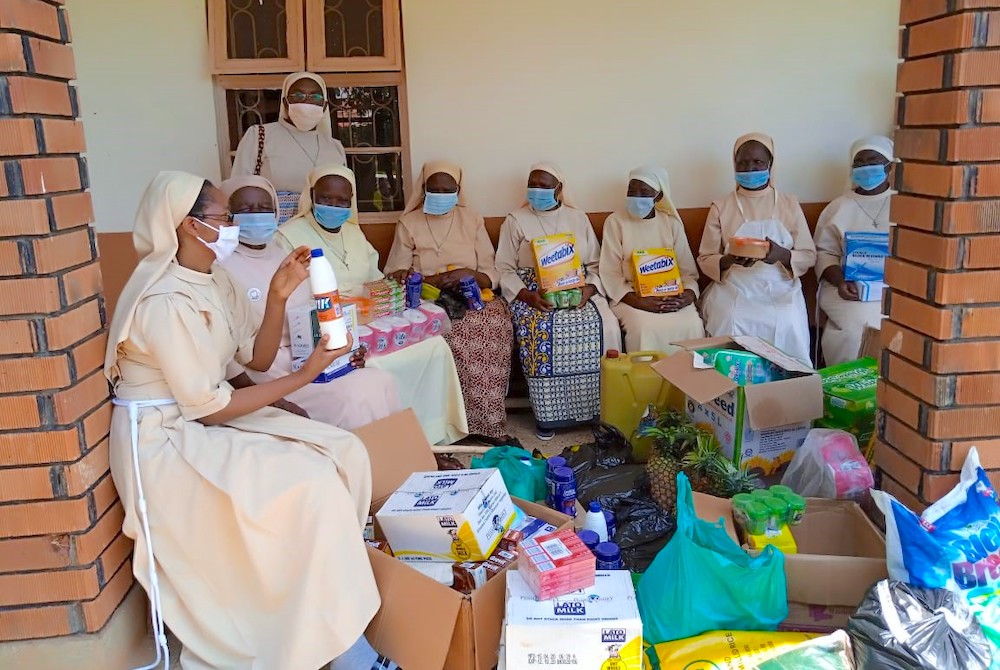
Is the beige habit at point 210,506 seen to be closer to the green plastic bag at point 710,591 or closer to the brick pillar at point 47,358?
the brick pillar at point 47,358

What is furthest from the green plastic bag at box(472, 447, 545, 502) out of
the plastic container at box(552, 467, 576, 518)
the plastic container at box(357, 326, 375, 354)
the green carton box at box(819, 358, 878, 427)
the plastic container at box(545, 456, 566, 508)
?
the green carton box at box(819, 358, 878, 427)

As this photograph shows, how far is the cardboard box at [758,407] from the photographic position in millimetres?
3576

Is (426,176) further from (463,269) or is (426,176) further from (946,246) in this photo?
(946,246)

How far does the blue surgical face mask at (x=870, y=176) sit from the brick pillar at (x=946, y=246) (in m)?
2.42

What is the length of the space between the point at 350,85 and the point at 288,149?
757mm

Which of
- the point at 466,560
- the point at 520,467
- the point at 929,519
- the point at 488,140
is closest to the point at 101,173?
the point at 488,140

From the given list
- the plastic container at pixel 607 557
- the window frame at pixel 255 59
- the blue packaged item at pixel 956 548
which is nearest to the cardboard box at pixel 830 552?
the blue packaged item at pixel 956 548

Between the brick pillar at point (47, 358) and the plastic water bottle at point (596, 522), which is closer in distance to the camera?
the brick pillar at point (47, 358)

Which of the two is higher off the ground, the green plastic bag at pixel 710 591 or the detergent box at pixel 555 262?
the detergent box at pixel 555 262

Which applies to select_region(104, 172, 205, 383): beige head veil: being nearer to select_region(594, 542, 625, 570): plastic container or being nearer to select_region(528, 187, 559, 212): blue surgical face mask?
select_region(594, 542, 625, 570): plastic container

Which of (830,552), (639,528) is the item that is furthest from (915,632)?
(639,528)

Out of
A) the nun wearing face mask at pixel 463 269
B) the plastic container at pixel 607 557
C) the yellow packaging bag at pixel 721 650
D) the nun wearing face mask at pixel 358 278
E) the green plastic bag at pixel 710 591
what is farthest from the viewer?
the nun wearing face mask at pixel 463 269

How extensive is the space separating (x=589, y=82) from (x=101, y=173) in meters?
3.28

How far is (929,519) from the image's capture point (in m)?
2.47
